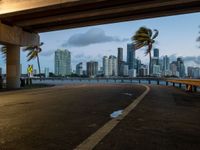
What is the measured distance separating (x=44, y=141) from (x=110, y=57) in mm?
176249

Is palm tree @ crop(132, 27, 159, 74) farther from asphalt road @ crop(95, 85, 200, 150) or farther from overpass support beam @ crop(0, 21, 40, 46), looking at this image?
asphalt road @ crop(95, 85, 200, 150)

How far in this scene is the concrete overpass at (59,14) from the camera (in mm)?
26766

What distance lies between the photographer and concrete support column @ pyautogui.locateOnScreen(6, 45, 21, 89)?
3347 centimetres

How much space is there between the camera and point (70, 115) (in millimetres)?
9953

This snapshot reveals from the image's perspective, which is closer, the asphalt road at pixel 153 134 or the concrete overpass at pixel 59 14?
the asphalt road at pixel 153 134

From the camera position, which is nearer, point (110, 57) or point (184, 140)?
point (184, 140)

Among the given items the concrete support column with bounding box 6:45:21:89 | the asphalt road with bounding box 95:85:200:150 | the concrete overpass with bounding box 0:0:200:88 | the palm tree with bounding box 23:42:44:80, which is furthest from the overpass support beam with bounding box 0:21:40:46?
the palm tree with bounding box 23:42:44:80

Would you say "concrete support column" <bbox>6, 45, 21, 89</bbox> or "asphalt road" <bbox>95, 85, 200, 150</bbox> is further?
"concrete support column" <bbox>6, 45, 21, 89</bbox>

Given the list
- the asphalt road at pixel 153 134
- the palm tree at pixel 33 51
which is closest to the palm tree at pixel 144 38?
the palm tree at pixel 33 51

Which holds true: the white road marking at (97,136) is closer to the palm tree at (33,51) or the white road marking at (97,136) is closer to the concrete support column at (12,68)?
the concrete support column at (12,68)

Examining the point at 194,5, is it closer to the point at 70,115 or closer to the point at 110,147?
the point at 70,115

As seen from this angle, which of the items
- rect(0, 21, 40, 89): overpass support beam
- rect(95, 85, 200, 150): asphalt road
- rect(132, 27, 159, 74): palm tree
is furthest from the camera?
rect(132, 27, 159, 74): palm tree

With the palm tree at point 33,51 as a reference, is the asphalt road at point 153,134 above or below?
below

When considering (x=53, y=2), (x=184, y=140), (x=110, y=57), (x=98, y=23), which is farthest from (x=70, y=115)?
(x=110, y=57)
